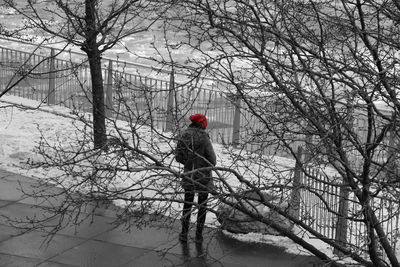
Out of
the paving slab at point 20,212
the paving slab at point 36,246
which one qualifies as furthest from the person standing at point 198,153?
the paving slab at point 20,212

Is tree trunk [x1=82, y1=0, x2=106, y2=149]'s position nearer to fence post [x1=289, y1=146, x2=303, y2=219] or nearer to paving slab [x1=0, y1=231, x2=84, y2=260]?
paving slab [x1=0, y1=231, x2=84, y2=260]

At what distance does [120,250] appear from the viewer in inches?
402

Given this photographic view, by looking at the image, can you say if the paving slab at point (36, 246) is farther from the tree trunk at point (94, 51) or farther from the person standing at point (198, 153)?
the tree trunk at point (94, 51)

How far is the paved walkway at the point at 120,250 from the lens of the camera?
9789mm

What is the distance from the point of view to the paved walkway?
979cm

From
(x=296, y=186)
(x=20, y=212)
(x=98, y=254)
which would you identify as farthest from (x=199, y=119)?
(x=20, y=212)

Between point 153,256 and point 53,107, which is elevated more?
point 53,107

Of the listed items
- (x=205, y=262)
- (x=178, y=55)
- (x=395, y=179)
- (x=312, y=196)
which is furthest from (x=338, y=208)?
(x=178, y=55)

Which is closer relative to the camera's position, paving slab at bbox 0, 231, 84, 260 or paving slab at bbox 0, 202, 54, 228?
→ paving slab at bbox 0, 231, 84, 260

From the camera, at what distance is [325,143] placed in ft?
23.5

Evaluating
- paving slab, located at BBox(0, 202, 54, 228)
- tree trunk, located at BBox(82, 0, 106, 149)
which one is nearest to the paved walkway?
paving slab, located at BBox(0, 202, 54, 228)

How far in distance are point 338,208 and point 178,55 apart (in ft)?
72.6

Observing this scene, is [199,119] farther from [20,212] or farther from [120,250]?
[20,212]

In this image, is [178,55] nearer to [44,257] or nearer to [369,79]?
[44,257]
